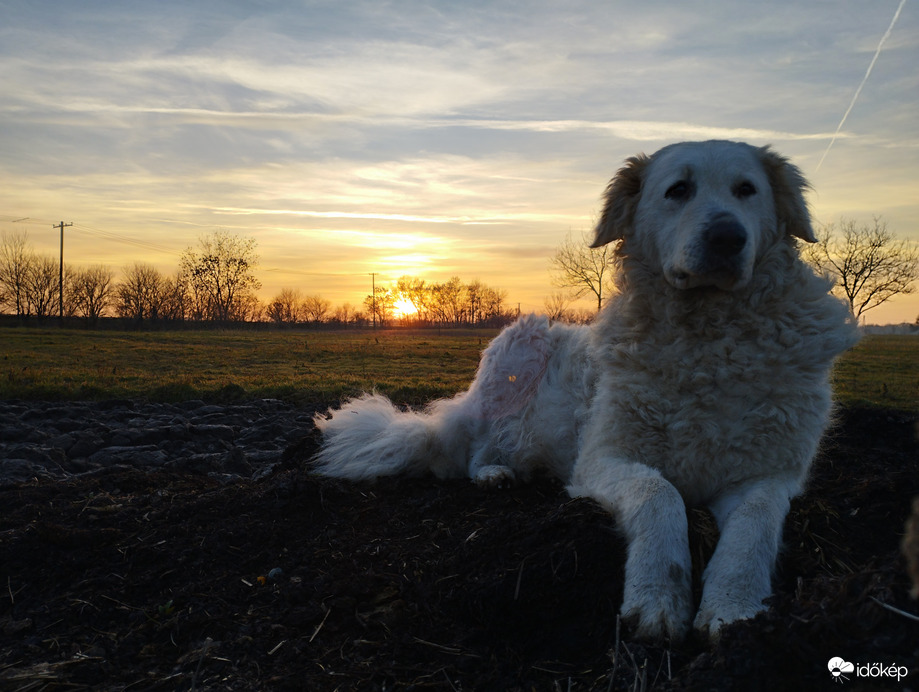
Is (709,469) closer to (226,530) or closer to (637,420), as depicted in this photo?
(637,420)

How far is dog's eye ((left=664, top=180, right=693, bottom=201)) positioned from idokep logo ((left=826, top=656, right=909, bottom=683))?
8.18 feet

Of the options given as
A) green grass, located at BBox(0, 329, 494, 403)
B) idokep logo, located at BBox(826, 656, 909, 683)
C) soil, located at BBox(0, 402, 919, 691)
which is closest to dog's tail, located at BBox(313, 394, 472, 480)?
soil, located at BBox(0, 402, 919, 691)

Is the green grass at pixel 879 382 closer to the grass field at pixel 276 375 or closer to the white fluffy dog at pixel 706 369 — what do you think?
the grass field at pixel 276 375

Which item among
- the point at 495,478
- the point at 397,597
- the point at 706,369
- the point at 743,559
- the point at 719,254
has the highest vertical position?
the point at 719,254

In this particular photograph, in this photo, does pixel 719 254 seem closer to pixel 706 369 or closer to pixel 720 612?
pixel 706 369

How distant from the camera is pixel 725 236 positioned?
3043mm

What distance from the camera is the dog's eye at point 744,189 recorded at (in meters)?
3.44

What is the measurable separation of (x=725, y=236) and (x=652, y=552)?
5.03 feet

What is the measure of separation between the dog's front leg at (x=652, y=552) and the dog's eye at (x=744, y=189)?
5.16 feet

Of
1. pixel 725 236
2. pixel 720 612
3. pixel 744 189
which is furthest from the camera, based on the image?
pixel 744 189

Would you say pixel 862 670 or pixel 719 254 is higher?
pixel 719 254

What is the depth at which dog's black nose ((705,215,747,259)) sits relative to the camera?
304 cm

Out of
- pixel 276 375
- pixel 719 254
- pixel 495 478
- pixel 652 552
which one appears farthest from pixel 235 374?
pixel 652 552

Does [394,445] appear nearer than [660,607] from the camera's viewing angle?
No
